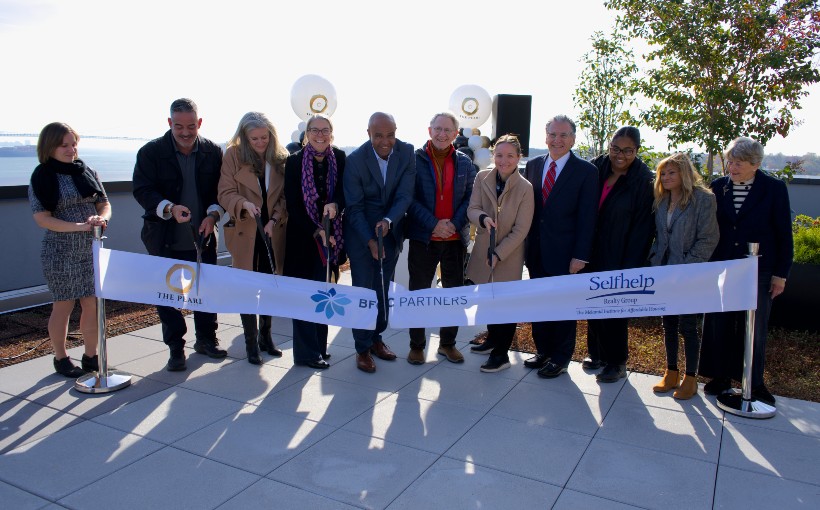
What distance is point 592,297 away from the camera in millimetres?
4211

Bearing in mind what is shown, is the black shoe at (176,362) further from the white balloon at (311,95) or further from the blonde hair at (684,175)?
the white balloon at (311,95)

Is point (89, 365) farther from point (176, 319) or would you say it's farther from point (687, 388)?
point (687, 388)

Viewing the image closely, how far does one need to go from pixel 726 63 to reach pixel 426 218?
436 centimetres

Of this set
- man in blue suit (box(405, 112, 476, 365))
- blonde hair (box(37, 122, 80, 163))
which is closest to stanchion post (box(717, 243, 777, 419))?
man in blue suit (box(405, 112, 476, 365))

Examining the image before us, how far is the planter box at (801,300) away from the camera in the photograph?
5.88 metres

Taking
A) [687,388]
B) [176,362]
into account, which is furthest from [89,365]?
[687,388]

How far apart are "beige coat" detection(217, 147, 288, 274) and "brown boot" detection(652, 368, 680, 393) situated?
123 inches

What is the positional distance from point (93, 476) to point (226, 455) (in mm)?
682

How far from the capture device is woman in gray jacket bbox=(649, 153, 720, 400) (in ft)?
13.7

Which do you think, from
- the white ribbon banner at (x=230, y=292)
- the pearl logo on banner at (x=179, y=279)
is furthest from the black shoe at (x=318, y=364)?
the pearl logo on banner at (x=179, y=279)

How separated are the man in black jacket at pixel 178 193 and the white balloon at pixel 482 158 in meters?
4.10

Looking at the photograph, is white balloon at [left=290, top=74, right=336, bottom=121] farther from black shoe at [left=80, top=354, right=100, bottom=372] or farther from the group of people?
black shoe at [left=80, top=354, right=100, bottom=372]

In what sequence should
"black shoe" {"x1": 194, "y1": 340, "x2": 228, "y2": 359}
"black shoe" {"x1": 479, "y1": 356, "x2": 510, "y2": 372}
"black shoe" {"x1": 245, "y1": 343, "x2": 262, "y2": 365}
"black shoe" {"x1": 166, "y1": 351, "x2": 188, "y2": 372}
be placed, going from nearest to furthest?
1. "black shoe" {"x1": 166, "y1": 351, "x2": 188, "y2": 372}
2. "black shoe" {"x1": 479, "y1": 356, "x2": 510, "y2": 372}
3. "black shoe" {"x1": 245, "y1": 343, "x2": 262, "y2": 365}
4. "black shoe" {"x1": 194, "y1": 340, "x2": 228, "y2": 359}

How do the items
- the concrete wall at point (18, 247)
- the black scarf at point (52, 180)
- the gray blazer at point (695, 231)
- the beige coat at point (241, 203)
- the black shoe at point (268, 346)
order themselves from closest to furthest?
the gray blazer at point (695, 231), the black scarf at point (52, 180), the beige coat at point (241, 203), the black shoe at point (268, 346), the concrete wall at point (18, 247)
